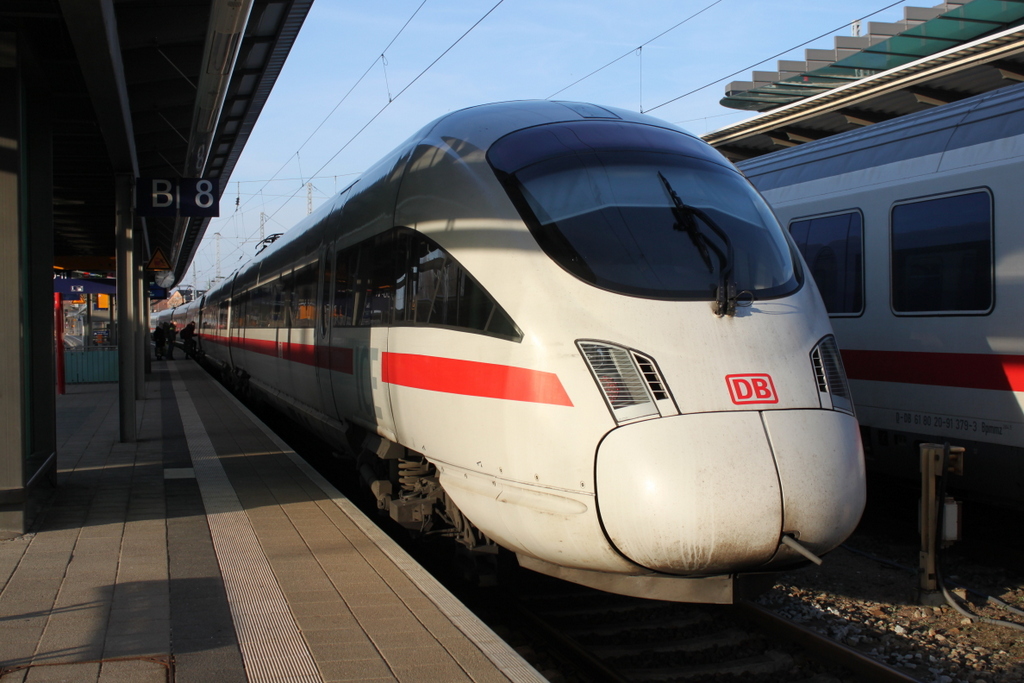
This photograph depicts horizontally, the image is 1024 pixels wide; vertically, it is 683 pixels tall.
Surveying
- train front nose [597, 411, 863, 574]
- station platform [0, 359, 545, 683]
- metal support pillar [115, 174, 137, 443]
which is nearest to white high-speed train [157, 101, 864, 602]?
train front nose [597, 411, 863, 574]

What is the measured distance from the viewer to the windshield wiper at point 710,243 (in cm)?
428

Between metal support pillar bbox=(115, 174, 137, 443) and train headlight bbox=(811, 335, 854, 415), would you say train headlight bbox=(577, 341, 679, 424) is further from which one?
metal support pillar bbox=(115, 174, 137, 443)

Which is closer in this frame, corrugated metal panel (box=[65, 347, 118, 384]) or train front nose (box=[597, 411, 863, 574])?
train front nose (box=[597, 411, 863, 574])

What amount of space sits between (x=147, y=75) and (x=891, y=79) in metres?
10.4

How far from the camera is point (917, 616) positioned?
558cm

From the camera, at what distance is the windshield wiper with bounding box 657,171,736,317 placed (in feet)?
14.0

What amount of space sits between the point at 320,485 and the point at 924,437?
16.7ft

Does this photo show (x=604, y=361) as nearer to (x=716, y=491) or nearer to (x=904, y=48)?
(x=716, y=491)

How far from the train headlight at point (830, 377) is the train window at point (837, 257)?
11.5 feet

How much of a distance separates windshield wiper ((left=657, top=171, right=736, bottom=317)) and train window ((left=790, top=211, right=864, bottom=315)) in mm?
3449

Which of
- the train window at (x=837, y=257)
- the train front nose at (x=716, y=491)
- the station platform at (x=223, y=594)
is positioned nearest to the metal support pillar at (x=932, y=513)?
the train window at (x=837, y=257)

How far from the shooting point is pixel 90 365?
22859mm

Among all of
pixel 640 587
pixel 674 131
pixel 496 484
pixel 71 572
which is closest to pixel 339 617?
pixel 496 484

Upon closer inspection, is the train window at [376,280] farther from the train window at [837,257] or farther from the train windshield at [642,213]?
the train window at [837,257]
